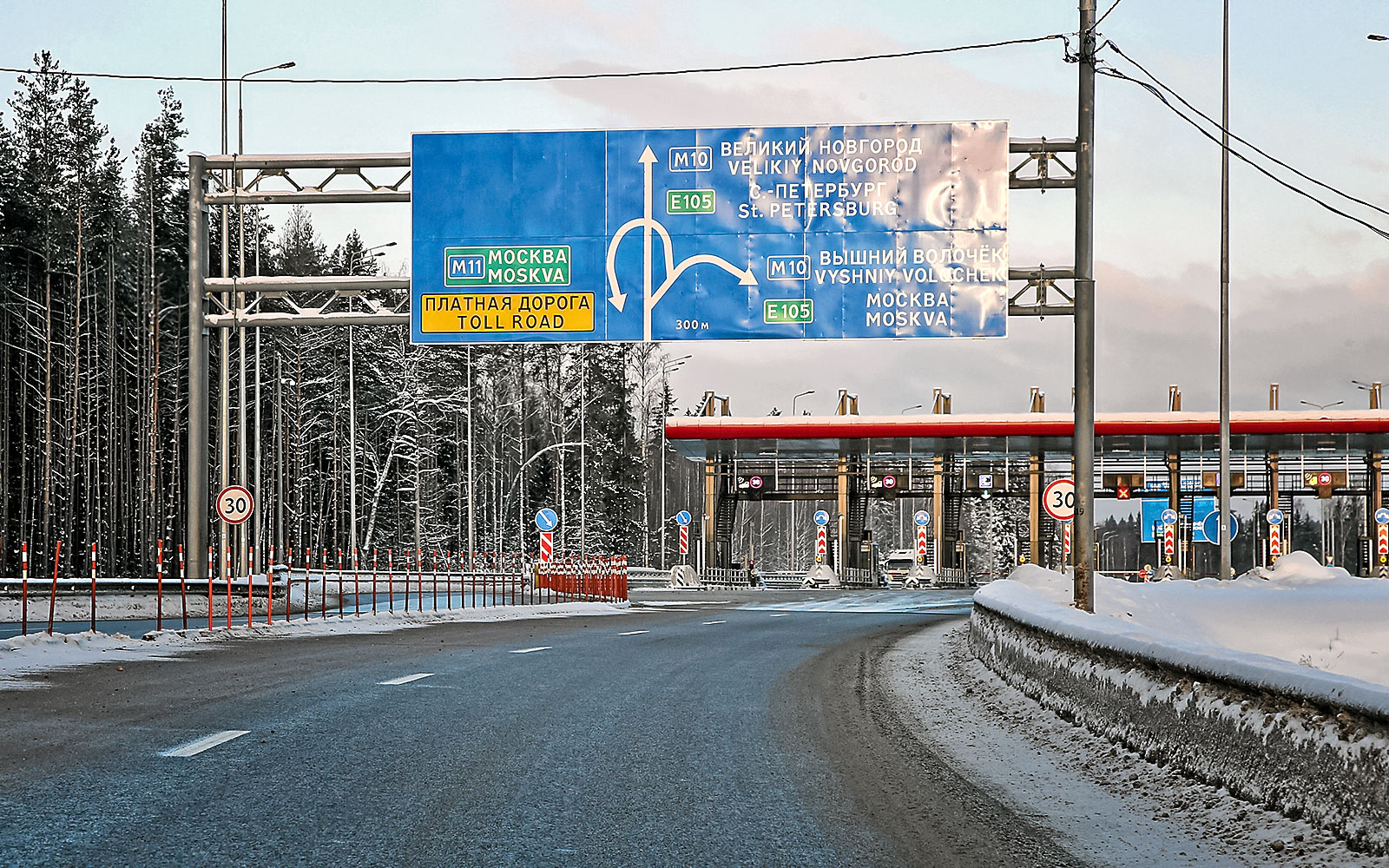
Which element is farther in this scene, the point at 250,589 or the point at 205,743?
the point at 250,589

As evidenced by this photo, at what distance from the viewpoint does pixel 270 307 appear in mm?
78250

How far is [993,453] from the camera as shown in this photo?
2884 inches

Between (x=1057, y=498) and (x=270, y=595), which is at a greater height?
(x=1057, y=498)

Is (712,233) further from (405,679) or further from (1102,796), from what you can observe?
(1102,796)

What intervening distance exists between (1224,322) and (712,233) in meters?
14.1

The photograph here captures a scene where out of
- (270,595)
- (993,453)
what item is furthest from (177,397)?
(270,595)

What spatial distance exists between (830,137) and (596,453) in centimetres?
7124

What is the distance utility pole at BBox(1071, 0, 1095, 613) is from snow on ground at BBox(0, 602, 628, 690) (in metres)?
10.4

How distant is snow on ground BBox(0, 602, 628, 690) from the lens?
50.0 feet

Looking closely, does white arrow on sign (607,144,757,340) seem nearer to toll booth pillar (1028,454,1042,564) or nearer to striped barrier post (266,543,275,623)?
striped barrier post (266,543,275,623)

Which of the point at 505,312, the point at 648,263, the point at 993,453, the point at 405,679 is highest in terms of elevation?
the point at 648,263

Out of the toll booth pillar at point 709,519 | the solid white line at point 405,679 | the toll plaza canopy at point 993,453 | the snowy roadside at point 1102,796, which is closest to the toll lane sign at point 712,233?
the solid white line at point 405,679

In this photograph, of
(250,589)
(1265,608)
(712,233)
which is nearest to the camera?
(1265,608)

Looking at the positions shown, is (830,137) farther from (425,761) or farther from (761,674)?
(425,761)
